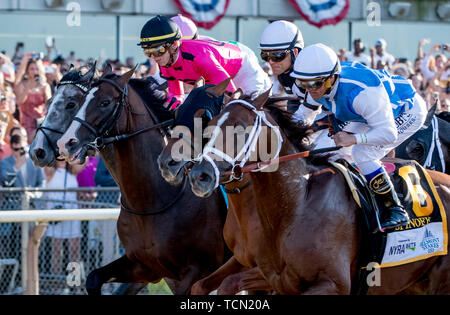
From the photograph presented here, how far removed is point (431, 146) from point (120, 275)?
8.80ft

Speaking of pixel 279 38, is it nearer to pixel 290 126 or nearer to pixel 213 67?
pixel 213 67

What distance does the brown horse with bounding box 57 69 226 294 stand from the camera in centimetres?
498

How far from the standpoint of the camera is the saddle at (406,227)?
173 inches

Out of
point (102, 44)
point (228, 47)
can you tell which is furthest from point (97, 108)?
point (102, 44)

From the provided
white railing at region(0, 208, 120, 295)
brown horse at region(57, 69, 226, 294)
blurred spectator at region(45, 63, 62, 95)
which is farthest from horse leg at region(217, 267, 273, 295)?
blurred spectator at region(45, 63, 62, 95)

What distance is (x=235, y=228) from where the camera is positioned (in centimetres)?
460

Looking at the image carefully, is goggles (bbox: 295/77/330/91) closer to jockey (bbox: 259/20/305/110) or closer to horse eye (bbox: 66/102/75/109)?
jockey (bbox: 259/20/305/110)

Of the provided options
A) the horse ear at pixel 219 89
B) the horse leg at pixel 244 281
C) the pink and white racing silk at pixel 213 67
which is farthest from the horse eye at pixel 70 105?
the horse leg at pixel 244 281

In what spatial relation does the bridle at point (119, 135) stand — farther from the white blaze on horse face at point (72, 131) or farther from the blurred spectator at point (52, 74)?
the blurred spectator at point (52, 74)

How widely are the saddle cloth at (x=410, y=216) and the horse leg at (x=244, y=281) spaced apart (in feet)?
2.07

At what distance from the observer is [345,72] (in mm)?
4469

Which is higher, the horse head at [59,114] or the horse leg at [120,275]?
the horse head at [59,114]

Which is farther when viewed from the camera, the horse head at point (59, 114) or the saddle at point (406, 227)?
the horse head at point (59, 114)

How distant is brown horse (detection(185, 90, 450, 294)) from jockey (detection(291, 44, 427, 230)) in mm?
195
